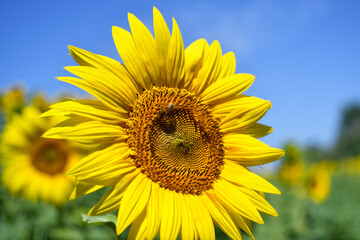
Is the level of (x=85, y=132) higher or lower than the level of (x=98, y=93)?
lower

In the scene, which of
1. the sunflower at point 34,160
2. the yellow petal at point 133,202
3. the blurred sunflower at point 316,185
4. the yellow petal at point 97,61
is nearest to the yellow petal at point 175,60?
the yellow petal at point 97,61

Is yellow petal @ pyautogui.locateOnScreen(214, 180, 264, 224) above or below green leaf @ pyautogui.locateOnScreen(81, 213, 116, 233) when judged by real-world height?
above

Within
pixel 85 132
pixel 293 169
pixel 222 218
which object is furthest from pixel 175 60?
pixel 293 169

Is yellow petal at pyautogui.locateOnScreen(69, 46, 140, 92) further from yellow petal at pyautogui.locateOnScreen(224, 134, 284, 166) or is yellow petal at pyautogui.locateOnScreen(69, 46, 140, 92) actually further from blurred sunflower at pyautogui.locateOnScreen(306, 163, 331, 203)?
blurred sunflower at pyautogui.locateOnScreen(306, 163, 331, 203)

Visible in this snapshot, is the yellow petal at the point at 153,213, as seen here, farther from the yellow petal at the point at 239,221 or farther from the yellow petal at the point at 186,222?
the yellow petal at the point at 239,221

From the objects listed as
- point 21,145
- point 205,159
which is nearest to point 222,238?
point 205,159

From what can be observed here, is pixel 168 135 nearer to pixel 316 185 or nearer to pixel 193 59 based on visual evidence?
pixel 193 59

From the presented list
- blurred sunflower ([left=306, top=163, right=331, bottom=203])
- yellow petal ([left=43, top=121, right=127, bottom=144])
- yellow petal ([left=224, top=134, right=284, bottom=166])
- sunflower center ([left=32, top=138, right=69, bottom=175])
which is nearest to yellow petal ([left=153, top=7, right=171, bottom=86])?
yellow petal ([left=43, top=121, right=127, bottom=144])
